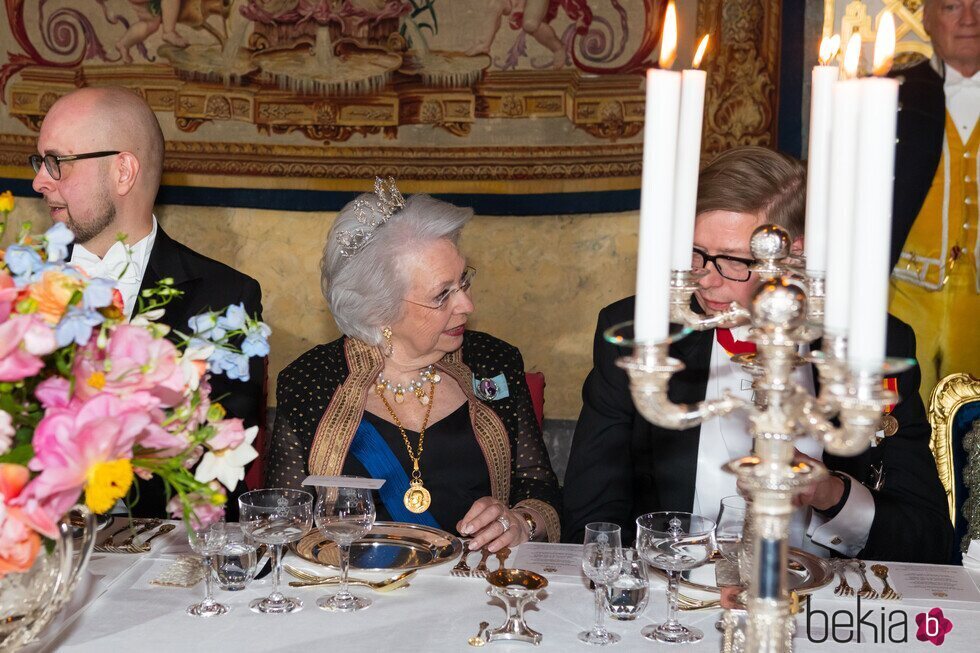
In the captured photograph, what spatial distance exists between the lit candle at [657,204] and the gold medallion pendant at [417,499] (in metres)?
1.77

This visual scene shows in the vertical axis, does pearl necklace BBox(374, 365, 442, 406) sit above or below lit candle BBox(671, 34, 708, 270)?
below

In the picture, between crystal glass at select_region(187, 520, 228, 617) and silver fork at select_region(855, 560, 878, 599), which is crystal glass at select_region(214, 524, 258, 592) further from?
silver fork at select_region(855, 560, 878, 599)

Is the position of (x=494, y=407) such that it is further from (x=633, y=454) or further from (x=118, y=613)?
(x=118, y=613)

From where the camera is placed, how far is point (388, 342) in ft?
10.2

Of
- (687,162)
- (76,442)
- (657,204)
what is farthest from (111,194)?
(657,204)

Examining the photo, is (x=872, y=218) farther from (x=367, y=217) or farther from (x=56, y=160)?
(x=56, y=160)

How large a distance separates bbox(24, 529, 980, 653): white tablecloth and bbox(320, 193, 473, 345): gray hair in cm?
99

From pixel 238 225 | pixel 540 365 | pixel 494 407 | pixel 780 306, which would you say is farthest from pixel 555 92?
pixel 780 306

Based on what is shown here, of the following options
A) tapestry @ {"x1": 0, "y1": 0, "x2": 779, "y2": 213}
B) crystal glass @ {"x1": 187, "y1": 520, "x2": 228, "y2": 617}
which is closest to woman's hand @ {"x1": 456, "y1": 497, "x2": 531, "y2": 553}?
crystal glass @ {"x1": 187, "y1": 520, "x2": 228, "y2": 617}

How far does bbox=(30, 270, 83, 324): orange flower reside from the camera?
4.52 ft

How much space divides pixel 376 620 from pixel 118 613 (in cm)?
45

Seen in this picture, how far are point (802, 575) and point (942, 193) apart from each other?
2.88 m

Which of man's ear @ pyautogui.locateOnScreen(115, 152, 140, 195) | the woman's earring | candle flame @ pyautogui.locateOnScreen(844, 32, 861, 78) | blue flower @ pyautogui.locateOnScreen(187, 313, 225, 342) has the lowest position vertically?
the woman's earring

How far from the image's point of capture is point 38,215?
17.9 ft
